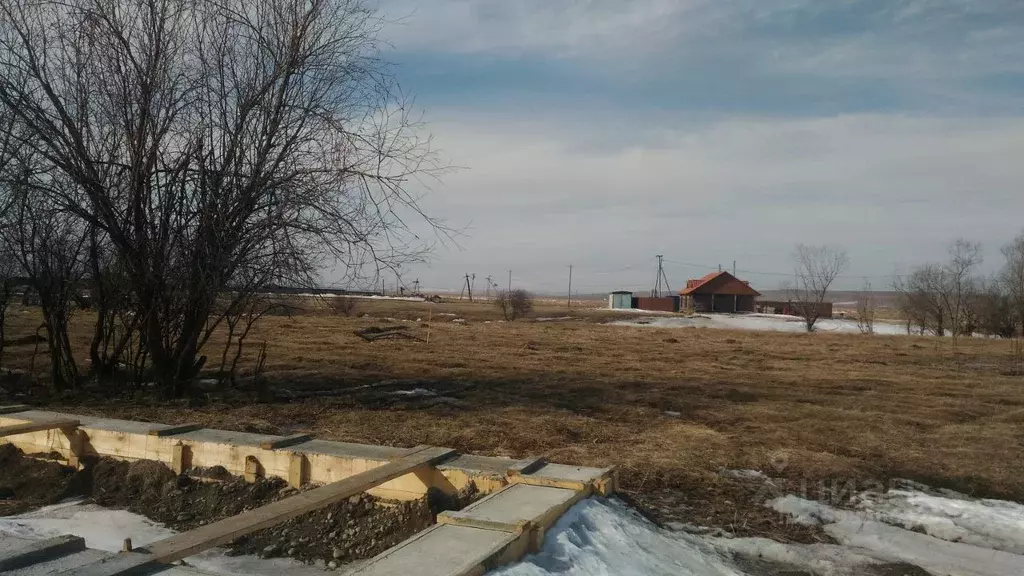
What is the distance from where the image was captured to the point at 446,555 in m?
3.58

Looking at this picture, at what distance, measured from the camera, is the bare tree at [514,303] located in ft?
153

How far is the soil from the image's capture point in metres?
4.96

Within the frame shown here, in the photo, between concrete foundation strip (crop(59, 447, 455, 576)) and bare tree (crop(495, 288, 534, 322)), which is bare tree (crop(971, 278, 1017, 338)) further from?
concrete foundation strip (crop(59, 447, 455, 576))

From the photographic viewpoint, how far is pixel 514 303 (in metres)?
47.4

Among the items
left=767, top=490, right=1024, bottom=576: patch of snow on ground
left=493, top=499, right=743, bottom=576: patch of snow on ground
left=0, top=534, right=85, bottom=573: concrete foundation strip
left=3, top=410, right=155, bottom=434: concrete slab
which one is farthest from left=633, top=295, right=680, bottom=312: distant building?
left=0, top=534, right=85, bottom=573: concrete foundation strip

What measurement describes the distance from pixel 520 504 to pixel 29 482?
449cm

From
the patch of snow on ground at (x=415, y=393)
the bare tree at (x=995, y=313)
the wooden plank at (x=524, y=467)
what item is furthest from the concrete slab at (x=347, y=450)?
the bare tree at (x=995, y=313)

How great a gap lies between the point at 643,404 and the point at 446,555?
773 centimetres

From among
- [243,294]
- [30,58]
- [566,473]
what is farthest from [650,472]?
[30,58]

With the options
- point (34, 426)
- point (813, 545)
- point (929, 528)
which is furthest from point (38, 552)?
point (929, 528)

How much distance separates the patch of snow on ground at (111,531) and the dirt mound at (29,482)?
0.59 ft

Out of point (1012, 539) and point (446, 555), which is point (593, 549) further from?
point (1012, 539)

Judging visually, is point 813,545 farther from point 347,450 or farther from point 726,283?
point 726,283

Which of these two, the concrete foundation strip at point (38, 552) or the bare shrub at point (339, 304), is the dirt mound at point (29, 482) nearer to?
the concrete foundation strip at point (38, 552)
